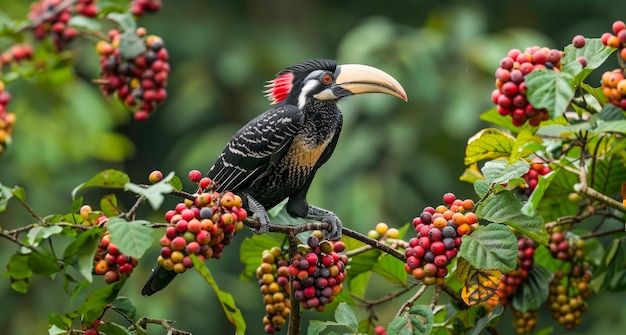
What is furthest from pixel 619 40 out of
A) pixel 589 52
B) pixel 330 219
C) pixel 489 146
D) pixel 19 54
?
pixel 19 54

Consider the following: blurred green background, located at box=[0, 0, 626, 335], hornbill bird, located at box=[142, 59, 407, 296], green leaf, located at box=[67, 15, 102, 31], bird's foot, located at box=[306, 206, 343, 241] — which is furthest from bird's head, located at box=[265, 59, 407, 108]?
blurred green background, located at box=[0, 0, 626, 335]

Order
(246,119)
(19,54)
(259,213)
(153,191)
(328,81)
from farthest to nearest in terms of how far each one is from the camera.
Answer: (246,119) → (19,54) → (328,81) → (259,213) → (153,191)

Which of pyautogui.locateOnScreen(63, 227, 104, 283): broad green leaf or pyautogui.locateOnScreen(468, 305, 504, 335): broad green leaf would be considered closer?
pyautogui.locateOnScreen(63, 227, 104, 283): broad green leaf

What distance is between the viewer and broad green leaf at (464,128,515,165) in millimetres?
1617

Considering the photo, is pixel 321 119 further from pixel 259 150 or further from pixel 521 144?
pixel 521 144

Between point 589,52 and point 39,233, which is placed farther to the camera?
point 589,52

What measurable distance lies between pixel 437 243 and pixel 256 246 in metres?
0.45

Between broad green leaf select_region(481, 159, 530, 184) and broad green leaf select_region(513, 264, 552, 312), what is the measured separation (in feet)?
0.98

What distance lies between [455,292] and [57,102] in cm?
357

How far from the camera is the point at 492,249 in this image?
142cm

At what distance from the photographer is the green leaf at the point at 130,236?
4.02 feet

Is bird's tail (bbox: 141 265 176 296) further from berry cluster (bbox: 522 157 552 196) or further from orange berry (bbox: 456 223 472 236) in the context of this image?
berry cluster (bbox: 522 157 552 196)

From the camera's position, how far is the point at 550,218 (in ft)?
6.12

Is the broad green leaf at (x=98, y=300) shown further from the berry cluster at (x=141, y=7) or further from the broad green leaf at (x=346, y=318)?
the berry cluster at (x=141, y=7)
